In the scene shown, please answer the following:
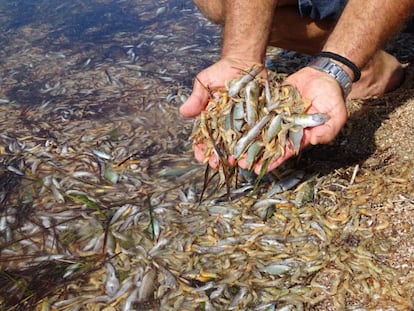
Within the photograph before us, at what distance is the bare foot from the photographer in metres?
4.19

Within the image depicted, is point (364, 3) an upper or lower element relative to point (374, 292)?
upper

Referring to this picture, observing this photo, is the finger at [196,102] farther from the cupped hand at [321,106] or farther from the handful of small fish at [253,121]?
the cupped hand at [321,106]

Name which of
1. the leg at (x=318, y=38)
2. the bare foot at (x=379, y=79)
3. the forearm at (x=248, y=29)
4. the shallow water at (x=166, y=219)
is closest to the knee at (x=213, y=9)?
the leg at (x=318, y=38)

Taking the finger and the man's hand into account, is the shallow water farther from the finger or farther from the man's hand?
the finger

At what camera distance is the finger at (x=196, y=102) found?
321cm

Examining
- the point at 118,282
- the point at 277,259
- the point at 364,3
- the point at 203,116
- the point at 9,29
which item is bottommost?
the point at 9,29

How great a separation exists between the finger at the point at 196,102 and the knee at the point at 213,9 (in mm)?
1270

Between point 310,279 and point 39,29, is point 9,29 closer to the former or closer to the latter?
point 39,29

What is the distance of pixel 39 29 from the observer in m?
7.11

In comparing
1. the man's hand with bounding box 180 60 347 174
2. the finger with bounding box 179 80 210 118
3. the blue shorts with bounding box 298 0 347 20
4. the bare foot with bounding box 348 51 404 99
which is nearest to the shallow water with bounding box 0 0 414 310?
the bare foot with bounding box 348 51 404 99

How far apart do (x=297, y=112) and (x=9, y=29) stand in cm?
550

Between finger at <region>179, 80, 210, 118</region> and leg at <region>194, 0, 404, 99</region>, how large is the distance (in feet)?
4.04

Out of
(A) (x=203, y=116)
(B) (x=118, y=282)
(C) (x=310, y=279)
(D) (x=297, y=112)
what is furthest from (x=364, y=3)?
(B) (x=118, y=282)

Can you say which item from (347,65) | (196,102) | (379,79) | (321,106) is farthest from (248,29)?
(379,79)
